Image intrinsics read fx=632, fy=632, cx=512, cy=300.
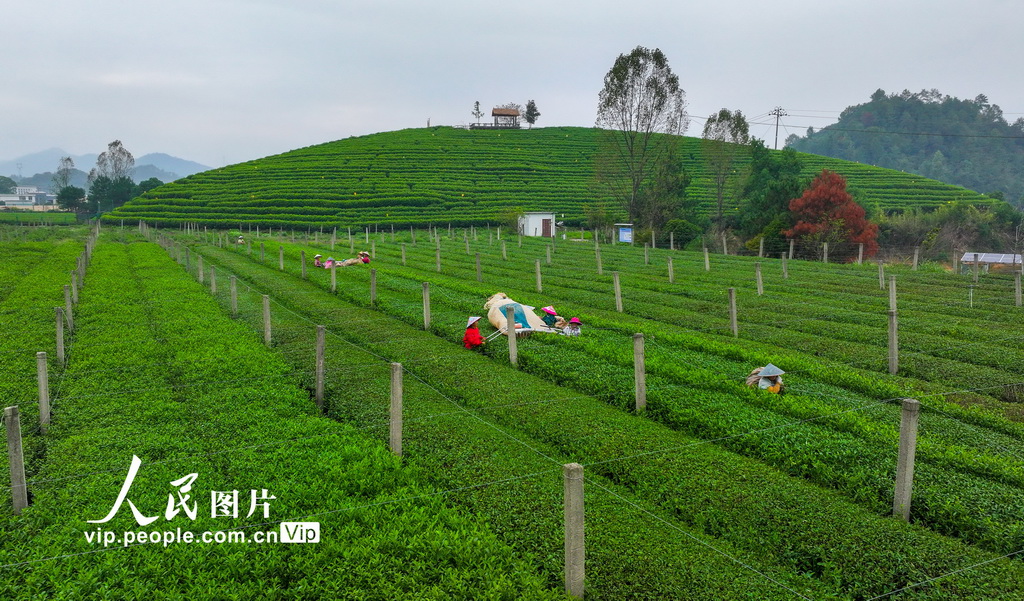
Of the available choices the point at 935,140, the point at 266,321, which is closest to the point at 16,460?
the point at 266,321

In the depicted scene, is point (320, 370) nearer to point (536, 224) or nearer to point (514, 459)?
point (514, 459)

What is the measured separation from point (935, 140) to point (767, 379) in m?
181

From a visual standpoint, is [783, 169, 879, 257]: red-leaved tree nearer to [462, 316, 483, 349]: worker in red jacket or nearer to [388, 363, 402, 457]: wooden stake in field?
[462, 316, 483, 349]: worker in red jacket

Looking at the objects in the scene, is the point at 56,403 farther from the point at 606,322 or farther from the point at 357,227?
the point at 357,227

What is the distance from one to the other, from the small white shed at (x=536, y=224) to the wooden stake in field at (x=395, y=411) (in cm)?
5851

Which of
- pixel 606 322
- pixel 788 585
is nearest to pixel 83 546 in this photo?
pixel 788 585

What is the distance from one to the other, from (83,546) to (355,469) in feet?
9.44

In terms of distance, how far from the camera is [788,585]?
6047mm

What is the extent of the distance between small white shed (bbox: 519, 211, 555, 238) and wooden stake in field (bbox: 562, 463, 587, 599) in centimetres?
6172

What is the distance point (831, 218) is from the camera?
4300 centimetres

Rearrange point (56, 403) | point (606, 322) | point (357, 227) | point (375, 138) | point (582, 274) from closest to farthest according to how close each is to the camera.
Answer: point (56, 403), point (606, 322), point (582, 274), point (357, 227), point (375, 138)

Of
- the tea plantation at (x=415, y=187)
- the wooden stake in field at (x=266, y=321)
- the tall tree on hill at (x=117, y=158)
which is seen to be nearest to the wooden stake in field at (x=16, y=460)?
the wooden stake in field at (x=266, y=321)

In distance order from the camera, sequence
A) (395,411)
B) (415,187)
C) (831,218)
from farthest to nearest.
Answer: (415,187) < (831,218) < (395,411)

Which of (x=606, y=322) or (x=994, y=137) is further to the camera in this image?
(x=994, y=137)
